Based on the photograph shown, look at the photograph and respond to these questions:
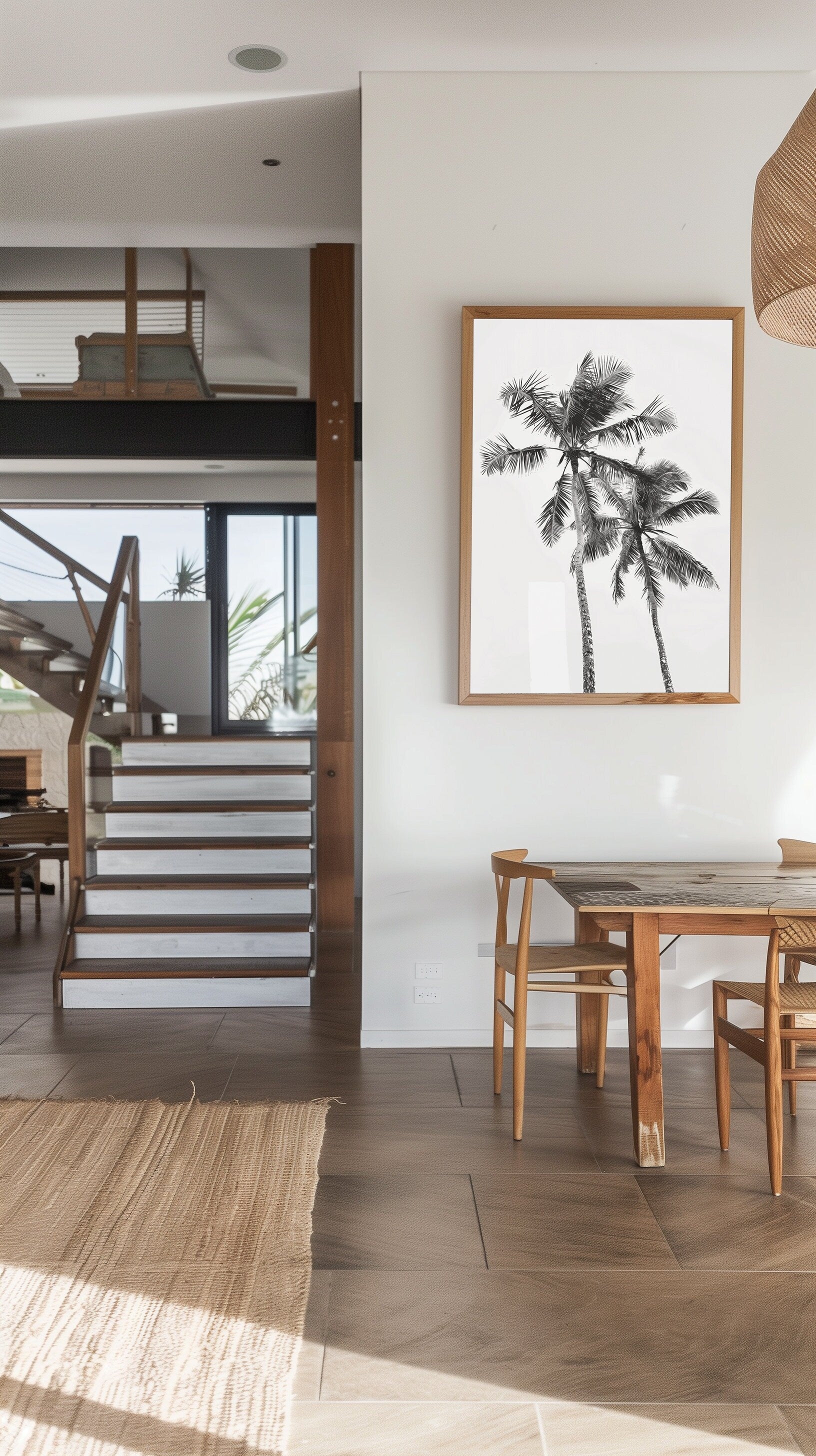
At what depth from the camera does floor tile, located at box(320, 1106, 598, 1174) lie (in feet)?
10.2

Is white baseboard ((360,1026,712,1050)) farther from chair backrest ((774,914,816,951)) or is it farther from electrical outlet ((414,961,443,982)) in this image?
chair backrest ((774,914,816,951))

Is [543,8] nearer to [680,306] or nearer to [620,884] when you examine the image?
[680,306]

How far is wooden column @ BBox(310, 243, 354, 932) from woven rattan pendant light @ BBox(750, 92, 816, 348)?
3862mm

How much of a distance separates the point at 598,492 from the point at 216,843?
2.71 metres

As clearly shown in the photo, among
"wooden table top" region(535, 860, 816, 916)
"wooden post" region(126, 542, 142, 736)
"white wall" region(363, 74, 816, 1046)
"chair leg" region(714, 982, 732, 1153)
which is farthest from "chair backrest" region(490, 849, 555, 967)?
"wooden post" region(126, 542, 142, 736)

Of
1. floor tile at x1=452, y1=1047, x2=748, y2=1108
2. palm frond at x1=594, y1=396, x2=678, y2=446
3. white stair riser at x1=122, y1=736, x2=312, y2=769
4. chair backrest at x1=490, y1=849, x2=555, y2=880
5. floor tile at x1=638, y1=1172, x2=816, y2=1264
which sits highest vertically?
palm frond at x1=594, y1=396, x2=678, y2=446

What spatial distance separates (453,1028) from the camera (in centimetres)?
423

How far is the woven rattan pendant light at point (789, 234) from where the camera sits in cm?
219

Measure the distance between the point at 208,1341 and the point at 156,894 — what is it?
3.20 metres

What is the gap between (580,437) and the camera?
4129 mm

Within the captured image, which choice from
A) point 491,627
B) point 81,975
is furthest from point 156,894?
point 491,627

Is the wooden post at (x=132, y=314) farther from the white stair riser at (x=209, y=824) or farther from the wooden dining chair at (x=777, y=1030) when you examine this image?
the wooden dining chair at (x=777, y=1030)

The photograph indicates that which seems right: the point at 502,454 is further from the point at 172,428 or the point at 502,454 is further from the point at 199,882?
the point at 172,428

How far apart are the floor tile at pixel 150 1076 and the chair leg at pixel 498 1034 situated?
0.94 m
